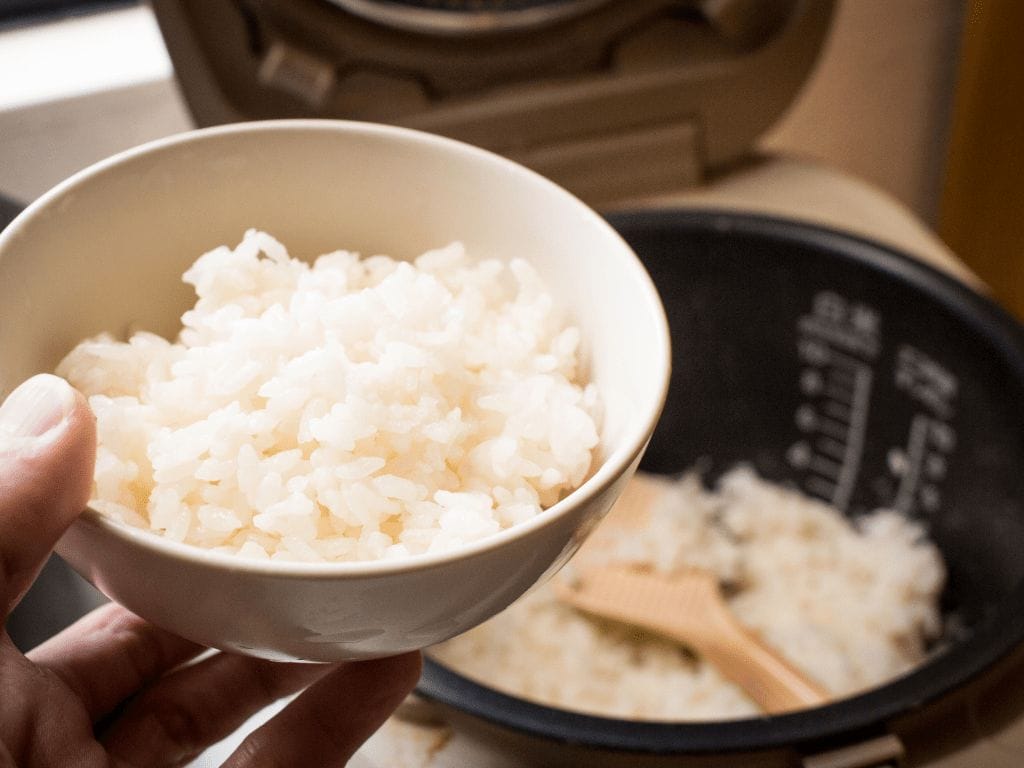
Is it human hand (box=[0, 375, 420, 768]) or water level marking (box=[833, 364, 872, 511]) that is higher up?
human hand (box=[0, 375, 420, 768])

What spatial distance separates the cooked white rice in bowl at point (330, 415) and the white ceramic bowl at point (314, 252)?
2 cm

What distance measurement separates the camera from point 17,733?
1.58ft

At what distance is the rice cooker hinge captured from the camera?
0.56m

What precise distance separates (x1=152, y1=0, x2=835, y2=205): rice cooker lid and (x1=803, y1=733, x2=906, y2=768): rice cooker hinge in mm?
608

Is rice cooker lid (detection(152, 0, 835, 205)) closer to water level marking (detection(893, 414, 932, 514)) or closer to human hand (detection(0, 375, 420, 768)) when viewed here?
water level marking (detection(893, 414, 932, 514))

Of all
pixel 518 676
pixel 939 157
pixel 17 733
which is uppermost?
pixel 17 733

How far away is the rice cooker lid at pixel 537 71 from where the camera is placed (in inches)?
32.8

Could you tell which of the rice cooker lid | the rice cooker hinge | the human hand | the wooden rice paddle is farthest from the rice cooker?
the human hand

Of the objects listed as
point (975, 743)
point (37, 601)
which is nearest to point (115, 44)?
point (37, 601)

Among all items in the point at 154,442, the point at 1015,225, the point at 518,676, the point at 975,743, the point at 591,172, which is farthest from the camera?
the point at 1015,225

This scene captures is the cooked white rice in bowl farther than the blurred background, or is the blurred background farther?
the blurred background

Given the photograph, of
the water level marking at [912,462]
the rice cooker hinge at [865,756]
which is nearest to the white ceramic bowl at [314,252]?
the rice cooker hinge at [865,756]

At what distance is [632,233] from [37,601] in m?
0.59

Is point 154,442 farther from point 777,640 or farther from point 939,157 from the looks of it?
point 939,157
